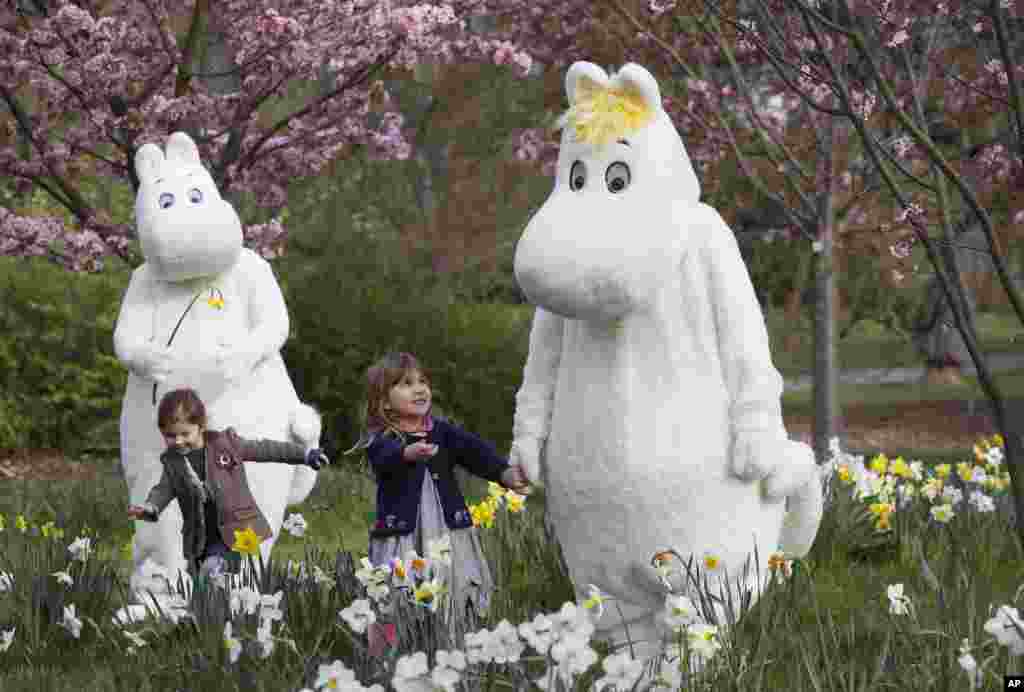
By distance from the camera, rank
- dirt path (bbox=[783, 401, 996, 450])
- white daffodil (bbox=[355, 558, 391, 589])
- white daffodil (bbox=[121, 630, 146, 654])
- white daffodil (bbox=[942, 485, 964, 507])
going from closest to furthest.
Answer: white daffodil (bbox=[355, 558, 391, 589])
white daffodil (bbox=[121, 630, 146, 654])
white daffodil (bbox=[942, 485, 964, 507])
dirt path (bbox=[783, 401, 996, 450])

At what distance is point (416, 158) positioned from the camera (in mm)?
15719

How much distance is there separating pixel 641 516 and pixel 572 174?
92 centimetres

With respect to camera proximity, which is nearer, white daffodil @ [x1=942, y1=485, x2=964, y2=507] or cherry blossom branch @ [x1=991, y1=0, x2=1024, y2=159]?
cherry blossom branch @ [x1=991, y1=0, x2=1024, y2=159]

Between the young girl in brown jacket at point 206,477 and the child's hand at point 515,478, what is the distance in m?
0.72

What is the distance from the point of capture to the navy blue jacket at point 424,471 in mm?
4148

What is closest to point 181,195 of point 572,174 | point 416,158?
point 572,174

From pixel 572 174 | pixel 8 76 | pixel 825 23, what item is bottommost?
pixel 572 174

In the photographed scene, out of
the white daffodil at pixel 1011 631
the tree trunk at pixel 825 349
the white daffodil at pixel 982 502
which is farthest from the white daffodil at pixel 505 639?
the tree trunk at pixel 825 349

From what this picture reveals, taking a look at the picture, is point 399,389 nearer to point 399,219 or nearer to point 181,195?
point 181,195

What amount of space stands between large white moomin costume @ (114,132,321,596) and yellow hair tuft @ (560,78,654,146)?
191 cm

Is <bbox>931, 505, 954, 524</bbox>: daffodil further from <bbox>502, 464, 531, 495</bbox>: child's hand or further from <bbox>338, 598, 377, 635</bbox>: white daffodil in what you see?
<bbox>338, 598, 377, 635</bbox>: white daffodil

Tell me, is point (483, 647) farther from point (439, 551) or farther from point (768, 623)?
point (768, 623)

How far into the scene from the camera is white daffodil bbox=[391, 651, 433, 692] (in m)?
2.81

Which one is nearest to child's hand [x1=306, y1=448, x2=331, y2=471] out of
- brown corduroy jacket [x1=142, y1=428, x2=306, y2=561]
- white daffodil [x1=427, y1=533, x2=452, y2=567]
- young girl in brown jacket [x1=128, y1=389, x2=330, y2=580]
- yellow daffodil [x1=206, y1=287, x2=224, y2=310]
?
young girl in brown jacket [x1=128, y1=389, x2=330, y2=580]
